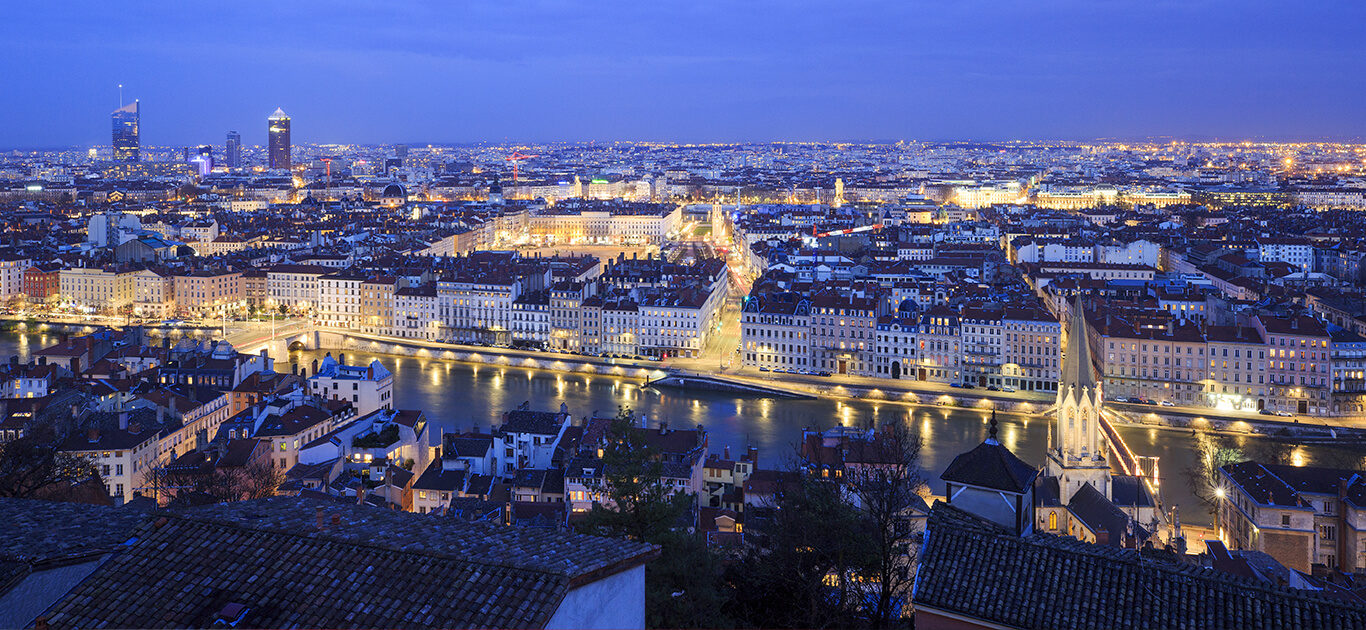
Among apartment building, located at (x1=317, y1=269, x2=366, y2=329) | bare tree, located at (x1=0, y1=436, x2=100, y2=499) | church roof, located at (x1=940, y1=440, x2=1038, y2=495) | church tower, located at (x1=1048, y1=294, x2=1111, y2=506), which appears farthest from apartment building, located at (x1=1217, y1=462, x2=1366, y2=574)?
apartment building, located at (x1=317, y1=269, x2=366, y2=329)

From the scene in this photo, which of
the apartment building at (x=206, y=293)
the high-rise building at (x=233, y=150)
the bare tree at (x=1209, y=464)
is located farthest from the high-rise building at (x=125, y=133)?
the bare tree at (x=1209, y=464)

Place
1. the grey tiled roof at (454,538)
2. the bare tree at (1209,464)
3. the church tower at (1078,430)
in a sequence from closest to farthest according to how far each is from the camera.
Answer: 1. the grey tiled roof at (454,538)
2. the church tower at (1078,430)
3. the bare tree at (1209,464)

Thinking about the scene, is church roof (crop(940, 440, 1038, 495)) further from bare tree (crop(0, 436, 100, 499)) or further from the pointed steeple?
bare tree (crop(0, 436, 100, 499))

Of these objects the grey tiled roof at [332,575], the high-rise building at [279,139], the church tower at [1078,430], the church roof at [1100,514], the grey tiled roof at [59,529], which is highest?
the high-rise building at [279,139]

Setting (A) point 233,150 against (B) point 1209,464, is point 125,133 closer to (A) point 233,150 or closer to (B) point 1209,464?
(A) point 233,150

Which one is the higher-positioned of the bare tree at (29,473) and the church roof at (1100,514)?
the bare tree at (29,473)

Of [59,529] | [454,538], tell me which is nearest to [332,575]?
[454,538]

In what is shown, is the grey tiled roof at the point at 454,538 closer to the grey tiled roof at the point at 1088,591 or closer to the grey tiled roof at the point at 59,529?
the grey tiled roof at the point at 59,529

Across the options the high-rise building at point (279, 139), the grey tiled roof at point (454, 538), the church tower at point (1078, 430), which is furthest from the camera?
the high-rise building at point (279, 139)
